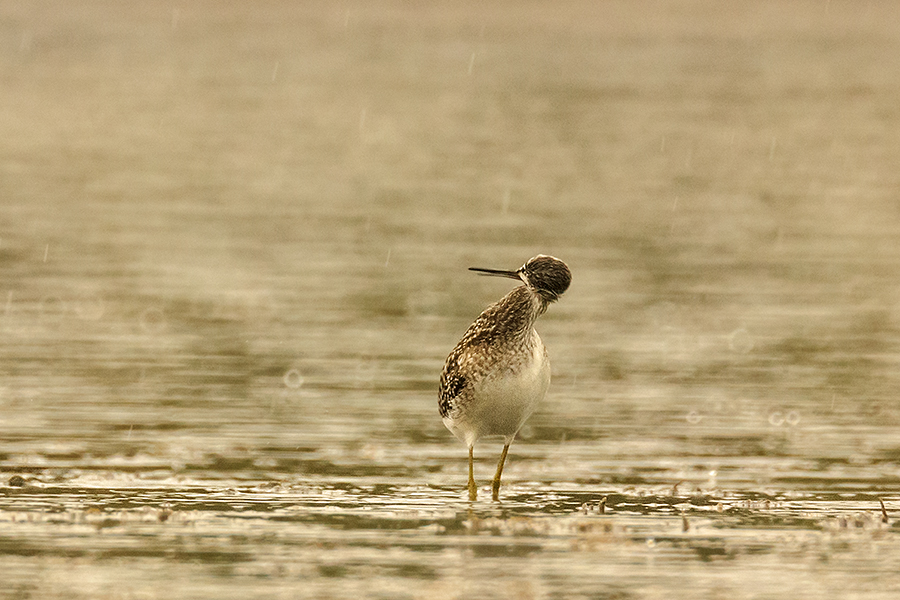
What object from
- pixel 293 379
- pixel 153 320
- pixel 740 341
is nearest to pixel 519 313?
pixel 293 379

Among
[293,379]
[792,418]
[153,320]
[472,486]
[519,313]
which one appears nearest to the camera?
[519,313]

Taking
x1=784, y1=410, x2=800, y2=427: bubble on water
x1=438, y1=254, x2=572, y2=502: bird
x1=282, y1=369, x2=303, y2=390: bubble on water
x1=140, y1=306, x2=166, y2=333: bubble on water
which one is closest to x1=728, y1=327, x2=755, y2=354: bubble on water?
x1=784, y1=410, x2=800, y2=427: bubble on water

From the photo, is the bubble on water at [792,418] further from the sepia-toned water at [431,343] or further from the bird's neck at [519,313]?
the bird's neck at [519,313]

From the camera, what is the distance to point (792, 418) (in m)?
15.0

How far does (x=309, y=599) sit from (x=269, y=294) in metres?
12.3

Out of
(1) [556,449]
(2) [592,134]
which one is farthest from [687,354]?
(2) [592,134]

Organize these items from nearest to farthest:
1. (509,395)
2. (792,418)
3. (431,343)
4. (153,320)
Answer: (509,395) → (792,418) → (431,343) → (153,320)

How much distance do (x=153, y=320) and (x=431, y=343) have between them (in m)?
3.00

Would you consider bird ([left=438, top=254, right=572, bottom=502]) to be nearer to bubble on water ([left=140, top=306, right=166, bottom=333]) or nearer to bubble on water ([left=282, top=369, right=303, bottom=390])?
bubble on water ([left=282, top=369, right=303, bottom=390])

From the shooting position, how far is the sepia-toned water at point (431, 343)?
1016 cm

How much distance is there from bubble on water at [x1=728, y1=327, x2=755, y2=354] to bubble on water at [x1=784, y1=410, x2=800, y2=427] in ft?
9.49

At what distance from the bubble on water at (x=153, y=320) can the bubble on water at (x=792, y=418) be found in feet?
21.9

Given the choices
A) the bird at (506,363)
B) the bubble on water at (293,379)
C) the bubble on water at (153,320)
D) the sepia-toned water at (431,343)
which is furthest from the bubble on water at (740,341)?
the bird at (506,363)

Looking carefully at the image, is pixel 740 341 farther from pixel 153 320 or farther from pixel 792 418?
pixel 153 320
